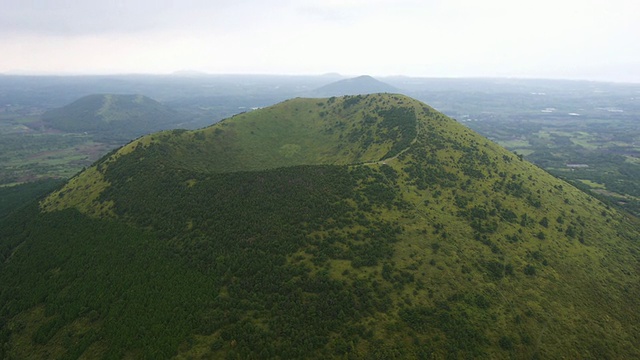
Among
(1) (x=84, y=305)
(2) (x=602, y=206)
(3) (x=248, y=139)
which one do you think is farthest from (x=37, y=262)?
(2) (x=602, y=206)

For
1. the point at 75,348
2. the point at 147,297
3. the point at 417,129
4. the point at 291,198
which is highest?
the point at 417,129

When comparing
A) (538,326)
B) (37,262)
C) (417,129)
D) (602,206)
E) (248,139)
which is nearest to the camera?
(538,326)

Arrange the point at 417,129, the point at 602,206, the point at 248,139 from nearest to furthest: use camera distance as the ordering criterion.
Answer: the point at 602,206 → the point at 417,129 → the point at 248,139

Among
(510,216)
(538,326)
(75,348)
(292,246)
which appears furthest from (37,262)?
(510,216)

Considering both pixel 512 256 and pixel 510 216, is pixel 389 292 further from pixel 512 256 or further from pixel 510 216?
pixel 510 216

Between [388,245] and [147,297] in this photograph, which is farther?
[388,245]

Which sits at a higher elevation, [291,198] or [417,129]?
[417,129]
